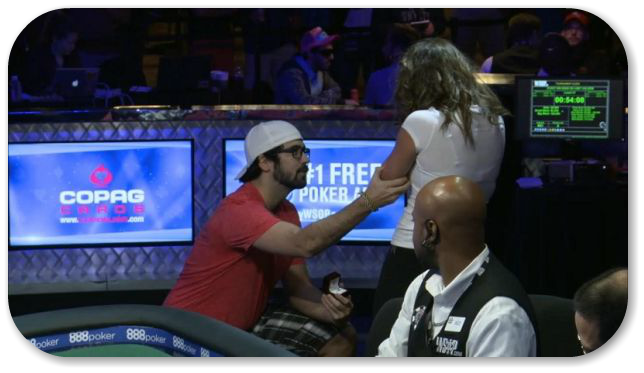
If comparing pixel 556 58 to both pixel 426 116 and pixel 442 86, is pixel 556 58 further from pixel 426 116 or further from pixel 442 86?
pixel 426 116

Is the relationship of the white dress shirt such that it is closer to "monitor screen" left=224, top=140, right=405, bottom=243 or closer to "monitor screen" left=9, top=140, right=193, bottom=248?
"monitor screen" left=224, top=140, right=405, bottom=243

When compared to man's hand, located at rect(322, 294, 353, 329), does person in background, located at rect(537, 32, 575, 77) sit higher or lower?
higher

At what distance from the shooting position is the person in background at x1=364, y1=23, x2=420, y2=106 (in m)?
8.03

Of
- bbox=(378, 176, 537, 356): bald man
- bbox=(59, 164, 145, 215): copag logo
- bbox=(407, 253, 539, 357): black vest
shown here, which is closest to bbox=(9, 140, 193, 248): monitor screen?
bbox=(59, 164, 145, 215): copag logo

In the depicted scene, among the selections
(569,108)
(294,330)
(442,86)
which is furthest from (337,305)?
(569,108)

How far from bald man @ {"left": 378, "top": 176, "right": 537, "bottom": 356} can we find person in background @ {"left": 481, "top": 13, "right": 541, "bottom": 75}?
4669 millimetres

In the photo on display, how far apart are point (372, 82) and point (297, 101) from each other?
60cm

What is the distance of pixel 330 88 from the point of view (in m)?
8.90

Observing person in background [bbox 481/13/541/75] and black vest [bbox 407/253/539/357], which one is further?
person in background [bbox 481/13/541/75]

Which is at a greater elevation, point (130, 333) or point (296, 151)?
point (296, 151)

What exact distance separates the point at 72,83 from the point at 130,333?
6821mm

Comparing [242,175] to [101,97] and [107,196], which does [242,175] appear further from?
[101,97]

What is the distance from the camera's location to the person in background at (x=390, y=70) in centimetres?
803

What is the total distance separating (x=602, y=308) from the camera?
2668mm
